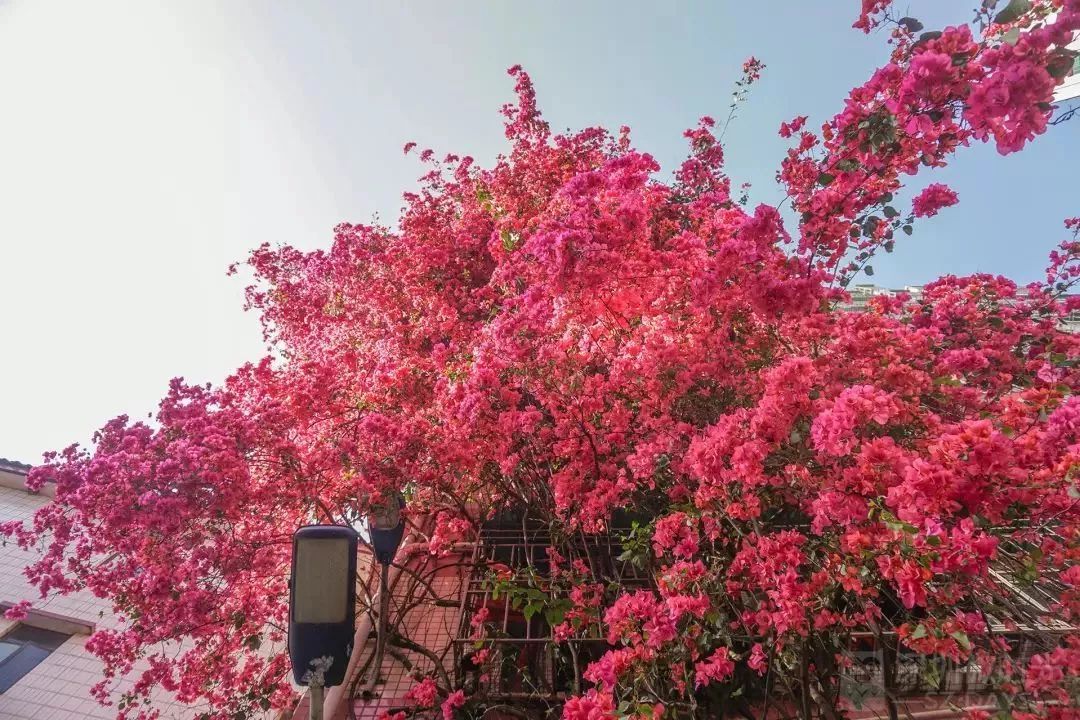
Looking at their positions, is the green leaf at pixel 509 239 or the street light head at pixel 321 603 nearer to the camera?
the street light head at pixel 321 603

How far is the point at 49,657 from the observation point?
17.9 ft

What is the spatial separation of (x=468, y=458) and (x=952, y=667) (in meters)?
3.97

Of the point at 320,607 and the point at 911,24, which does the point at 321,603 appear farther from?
the point at 911,24

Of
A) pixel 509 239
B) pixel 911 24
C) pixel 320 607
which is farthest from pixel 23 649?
pixel 911 24

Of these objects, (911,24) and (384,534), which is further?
(384,534)

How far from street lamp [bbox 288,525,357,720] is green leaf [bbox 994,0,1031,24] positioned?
3.43m

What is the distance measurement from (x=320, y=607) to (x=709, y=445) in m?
2.15

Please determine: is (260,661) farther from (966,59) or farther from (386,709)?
(966,59)

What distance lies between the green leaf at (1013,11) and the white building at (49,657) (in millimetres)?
7691

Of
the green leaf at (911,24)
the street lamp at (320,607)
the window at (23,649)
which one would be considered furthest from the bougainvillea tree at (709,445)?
the street lamp at (320,607)

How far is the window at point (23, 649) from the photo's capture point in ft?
17.0

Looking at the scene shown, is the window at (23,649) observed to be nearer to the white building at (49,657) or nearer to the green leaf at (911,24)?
the white building at (49,657)

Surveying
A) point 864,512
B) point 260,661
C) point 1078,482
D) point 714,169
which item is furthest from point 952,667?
A: point 260,661

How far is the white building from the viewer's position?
504 centimetres
